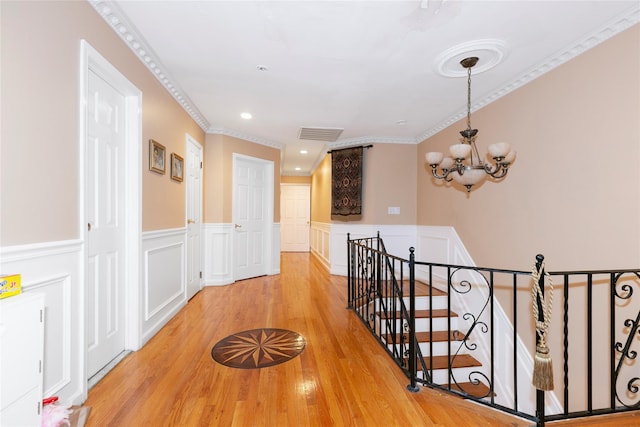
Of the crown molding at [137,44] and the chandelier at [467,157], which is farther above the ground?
the crown molding at [137,44]

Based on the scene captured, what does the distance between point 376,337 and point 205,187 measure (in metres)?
3.33

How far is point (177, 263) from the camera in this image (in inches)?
132

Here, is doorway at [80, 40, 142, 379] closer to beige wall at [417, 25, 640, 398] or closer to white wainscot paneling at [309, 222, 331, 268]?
beige wall at [417, 25, 640, 398]

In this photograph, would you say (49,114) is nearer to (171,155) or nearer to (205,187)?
(171,155)

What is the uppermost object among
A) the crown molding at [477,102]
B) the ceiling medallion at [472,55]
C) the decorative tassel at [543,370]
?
the ceiling medallion at [472,55]

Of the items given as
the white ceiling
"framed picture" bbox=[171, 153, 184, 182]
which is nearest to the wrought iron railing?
the white ceiling

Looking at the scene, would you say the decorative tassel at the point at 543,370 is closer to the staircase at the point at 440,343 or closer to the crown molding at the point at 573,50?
the staircase at the point at 440,343

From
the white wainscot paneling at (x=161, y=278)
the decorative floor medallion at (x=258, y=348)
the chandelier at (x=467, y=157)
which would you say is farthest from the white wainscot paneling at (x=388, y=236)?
the white wainscot paneling at (x=161, y=278)

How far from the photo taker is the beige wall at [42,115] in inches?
50.2

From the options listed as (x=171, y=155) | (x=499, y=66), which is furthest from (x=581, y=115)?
(x=171, y=155)

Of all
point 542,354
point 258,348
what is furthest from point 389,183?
point 542,354

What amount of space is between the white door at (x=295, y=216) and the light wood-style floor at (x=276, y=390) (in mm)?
6102

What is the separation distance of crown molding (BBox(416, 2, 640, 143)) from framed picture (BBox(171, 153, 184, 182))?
11.5 ft

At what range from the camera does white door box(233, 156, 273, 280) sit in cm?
494
